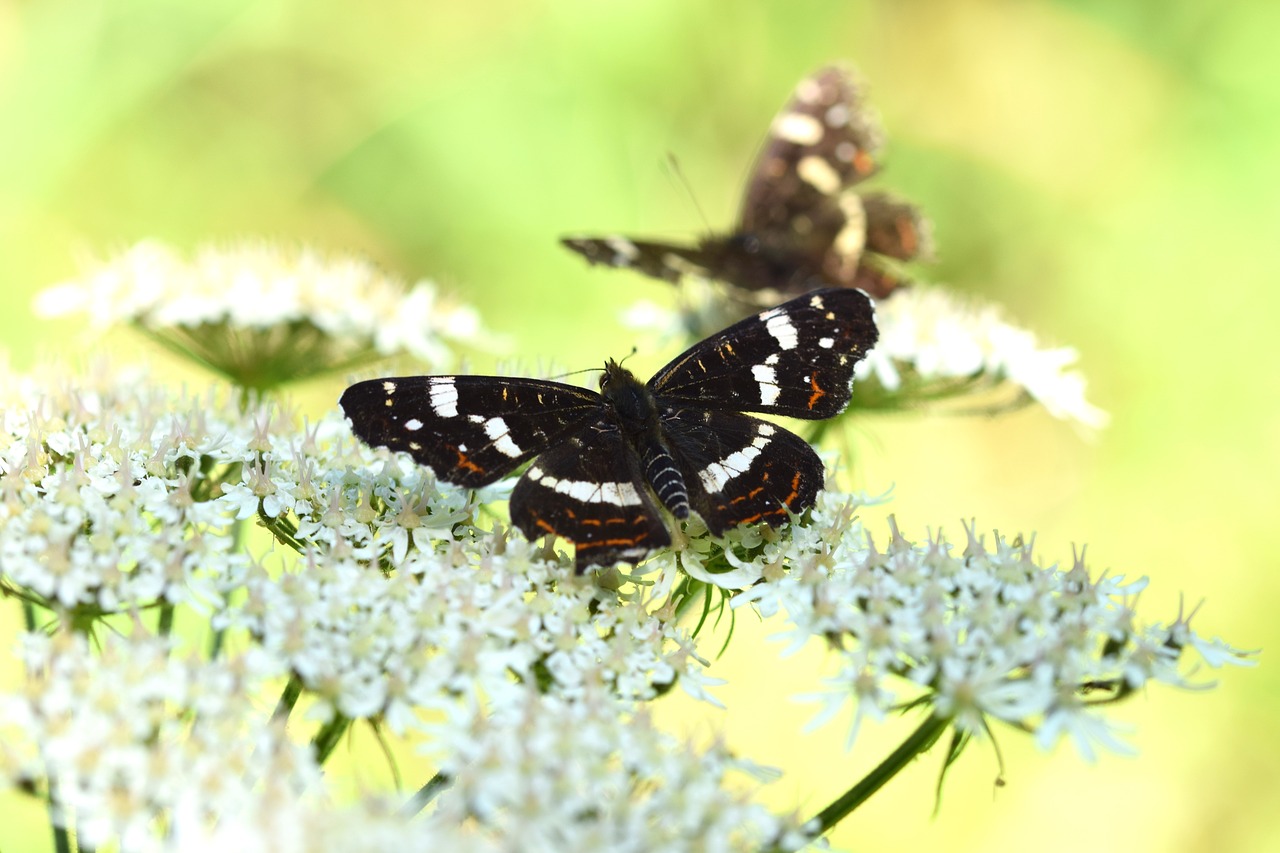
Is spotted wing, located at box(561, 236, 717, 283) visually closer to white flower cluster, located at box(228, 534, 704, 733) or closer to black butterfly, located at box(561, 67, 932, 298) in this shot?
black butterfly, located at box(561, 67, 932, 298)

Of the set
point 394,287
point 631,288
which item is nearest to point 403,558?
point 394,287

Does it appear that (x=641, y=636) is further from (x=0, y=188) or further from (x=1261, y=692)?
(x=0, y=188)

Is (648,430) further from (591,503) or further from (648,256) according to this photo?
(648,256)

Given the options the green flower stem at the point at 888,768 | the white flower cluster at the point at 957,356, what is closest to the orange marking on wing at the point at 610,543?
the green flower stem at the point at 888,768

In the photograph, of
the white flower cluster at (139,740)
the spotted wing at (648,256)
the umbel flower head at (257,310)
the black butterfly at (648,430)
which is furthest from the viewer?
the umbel flower head at (257,310)

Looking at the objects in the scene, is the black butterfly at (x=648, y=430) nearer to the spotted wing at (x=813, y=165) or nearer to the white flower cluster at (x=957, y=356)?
the white flower cluster at (x=957, y=356)

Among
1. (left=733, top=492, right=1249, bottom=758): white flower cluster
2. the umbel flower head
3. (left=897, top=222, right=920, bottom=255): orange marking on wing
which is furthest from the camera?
(left=897, top=222, right=920, bottom=255): orange marking on wing

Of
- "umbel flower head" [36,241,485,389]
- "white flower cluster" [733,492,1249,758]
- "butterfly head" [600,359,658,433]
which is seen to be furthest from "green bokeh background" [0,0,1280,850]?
"white flower cluster" [733,492,1249,758]
